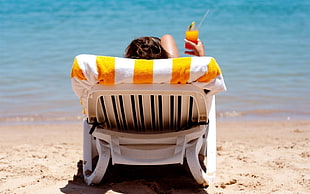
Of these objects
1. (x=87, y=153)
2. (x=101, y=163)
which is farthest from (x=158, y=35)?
(x=101, y=163)

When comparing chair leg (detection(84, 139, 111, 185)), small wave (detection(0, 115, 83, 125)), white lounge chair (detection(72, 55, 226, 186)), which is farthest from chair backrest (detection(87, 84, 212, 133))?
small wave (detection(0, 115, 83, 125))

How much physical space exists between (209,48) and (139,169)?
5970 millimetres

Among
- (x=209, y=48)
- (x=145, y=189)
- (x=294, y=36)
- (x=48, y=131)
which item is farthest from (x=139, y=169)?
(x=294, y=36)

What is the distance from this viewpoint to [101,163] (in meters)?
3.40

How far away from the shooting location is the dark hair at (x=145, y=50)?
3381 mm

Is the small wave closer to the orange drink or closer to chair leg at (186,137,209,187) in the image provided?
the orange drink

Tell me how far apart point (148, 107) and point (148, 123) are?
0.63 ft

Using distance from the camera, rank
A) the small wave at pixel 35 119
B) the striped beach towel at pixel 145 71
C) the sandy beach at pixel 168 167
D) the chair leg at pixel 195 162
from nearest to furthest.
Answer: the striped beach towel at pixel 145 71 < the chair leg at pixel 195 162 < the sandy beach at pixel 168 167 < the small wave at pixel 35 119

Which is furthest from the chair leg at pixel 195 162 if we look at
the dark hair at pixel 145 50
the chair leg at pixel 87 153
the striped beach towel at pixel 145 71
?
the chair leg at pixel 87 153

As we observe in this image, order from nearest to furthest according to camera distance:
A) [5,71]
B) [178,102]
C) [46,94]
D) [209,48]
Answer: [178,102] → [46,94] → [5,71] → [209,48]

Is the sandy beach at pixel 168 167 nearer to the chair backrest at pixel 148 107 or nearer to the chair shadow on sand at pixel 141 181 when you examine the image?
the chair shadow on sand at pixel 141 181

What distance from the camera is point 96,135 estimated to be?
3416mm

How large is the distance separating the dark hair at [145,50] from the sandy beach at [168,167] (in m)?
0.87

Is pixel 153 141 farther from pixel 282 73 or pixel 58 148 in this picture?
pixel 282 73
